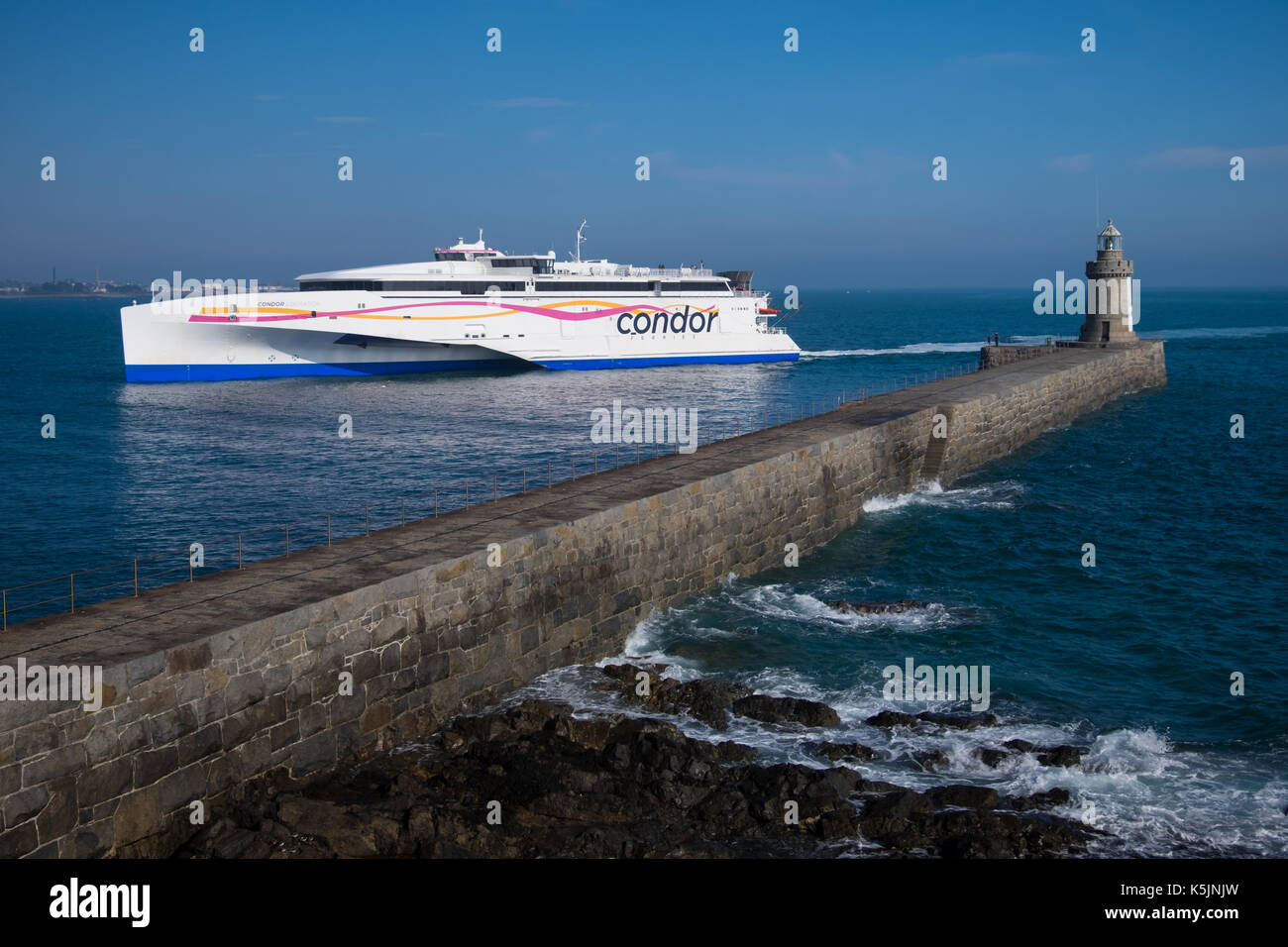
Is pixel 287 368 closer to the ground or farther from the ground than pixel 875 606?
farther from the ground

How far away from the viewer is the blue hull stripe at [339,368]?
63594 mm

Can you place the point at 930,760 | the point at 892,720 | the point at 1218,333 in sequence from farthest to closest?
the point at 1218,333
the point at 892,720
the point at 930,760

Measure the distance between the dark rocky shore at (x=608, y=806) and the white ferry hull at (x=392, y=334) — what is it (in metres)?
52.7

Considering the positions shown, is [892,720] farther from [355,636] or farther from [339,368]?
[339,368]

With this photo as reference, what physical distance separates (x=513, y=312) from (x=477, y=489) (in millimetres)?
38727

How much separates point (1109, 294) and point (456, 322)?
124ft

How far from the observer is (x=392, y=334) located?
65812mm

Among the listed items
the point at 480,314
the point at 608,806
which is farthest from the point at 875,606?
the point at 480,314

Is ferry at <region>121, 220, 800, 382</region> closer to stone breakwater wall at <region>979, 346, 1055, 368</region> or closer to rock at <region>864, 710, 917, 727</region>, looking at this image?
stone breakwater wall at <region>979, 346, 1055, 368</region>

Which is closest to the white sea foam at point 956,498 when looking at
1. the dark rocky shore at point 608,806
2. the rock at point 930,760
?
the rock at point 930,760
